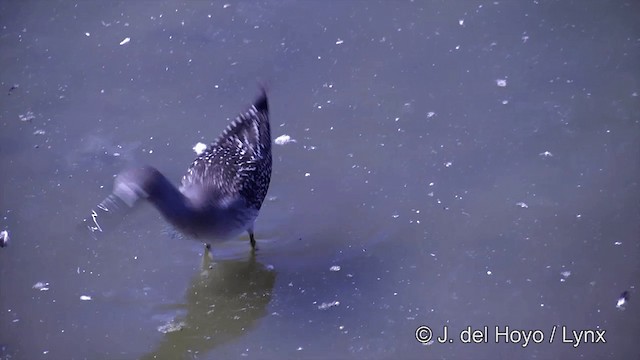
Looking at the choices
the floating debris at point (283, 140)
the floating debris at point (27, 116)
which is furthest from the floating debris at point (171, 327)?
the floating debris at point (27, 116)

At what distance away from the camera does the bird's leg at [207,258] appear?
5.93 m

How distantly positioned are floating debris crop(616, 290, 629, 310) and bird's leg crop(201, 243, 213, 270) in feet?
8.59

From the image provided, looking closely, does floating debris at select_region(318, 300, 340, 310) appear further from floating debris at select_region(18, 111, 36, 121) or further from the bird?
floating debris at select_region(18, 111, 36, 121)

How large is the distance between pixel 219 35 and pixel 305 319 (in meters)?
3.19

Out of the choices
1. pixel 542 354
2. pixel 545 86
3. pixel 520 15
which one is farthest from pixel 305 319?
pixel 520 15

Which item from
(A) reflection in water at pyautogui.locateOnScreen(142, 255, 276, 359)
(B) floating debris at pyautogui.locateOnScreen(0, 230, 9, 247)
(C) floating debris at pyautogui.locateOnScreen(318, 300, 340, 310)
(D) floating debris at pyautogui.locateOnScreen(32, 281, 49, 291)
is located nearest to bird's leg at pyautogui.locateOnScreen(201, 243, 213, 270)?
(A) reflection in water at pyautogui.locateOnScreen(142, 255, 276, 359)

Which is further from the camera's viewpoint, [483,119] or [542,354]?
[483,119]

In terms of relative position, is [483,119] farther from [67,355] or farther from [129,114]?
[67,355]

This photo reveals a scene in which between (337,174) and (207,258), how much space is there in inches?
44.9

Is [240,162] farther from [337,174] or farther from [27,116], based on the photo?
[27,116]

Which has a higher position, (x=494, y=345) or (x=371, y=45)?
(x=371, y=45)

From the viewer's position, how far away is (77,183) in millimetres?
6520

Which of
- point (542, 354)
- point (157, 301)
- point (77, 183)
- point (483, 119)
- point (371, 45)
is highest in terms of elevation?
point (371, 45)

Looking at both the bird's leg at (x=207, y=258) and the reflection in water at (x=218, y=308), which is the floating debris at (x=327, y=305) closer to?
the reflection in water at (x=218, y=308)
